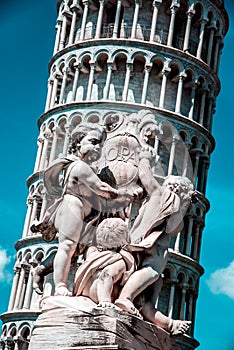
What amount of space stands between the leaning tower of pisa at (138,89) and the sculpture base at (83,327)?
29396mm

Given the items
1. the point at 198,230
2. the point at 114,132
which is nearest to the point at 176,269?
the point at 198,230

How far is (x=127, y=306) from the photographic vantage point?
6.44 meters

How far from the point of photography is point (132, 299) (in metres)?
6.55

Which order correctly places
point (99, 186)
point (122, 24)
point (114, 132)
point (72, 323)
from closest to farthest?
point (72, 323) → point (99, 186) → point (114, 132) → point (122, 24)

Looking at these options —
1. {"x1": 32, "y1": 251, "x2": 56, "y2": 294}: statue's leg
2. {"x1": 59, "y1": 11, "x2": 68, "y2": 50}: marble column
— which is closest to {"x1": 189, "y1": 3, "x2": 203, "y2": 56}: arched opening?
{"x1": 59, "y1": 11, "x2": 68, "y2": 50}: marble column

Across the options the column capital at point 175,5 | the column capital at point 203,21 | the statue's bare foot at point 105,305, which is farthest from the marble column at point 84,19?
the statue's bare foot at point 105,305

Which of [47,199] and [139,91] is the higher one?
[139,91]

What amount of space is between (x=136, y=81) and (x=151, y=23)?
2.59 meters

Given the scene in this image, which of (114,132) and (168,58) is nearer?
(114,132)

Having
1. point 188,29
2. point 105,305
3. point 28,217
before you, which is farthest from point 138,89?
point 105,305

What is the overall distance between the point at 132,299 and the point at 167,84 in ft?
106

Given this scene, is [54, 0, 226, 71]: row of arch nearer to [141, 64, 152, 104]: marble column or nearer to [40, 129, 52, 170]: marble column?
[141, 64, 152, 104]: marble column

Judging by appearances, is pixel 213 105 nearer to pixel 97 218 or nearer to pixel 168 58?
pixel 168 58

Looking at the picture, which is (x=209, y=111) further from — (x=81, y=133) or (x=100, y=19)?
(x=81, y=133)
